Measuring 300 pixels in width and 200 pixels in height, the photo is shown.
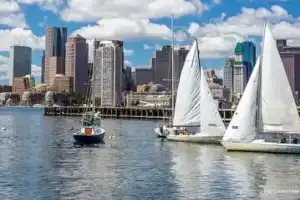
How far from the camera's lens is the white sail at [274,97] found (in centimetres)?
5375

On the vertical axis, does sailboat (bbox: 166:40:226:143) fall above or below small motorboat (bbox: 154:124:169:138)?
above

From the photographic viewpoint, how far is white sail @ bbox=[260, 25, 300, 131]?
53.8m

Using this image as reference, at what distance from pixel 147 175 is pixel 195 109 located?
1248 inches

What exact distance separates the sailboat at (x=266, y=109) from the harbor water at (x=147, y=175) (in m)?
2.22

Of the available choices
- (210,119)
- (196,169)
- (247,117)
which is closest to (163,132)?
(210,119)

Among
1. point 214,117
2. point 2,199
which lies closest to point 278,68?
point 214,117

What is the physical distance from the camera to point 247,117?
53.8 meters

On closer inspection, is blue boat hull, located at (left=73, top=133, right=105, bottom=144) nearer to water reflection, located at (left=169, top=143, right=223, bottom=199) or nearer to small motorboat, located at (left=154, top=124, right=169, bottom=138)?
water reflection, located at (left=169, top=143, right=223, bottom=199)

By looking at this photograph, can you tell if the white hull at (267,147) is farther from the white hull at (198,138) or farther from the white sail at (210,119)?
the white sail at (210,119)

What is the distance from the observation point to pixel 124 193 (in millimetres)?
31734

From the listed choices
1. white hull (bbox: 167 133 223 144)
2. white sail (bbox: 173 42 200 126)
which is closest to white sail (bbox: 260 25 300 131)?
white hull (bbox: 167 133 223 144)

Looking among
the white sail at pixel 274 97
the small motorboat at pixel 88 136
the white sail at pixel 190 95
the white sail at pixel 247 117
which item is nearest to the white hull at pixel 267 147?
A: the white sail at pixel 247 117

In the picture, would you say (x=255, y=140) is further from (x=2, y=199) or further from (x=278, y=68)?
(x=2, y=199)

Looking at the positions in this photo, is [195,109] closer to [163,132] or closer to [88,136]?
[163,132]
